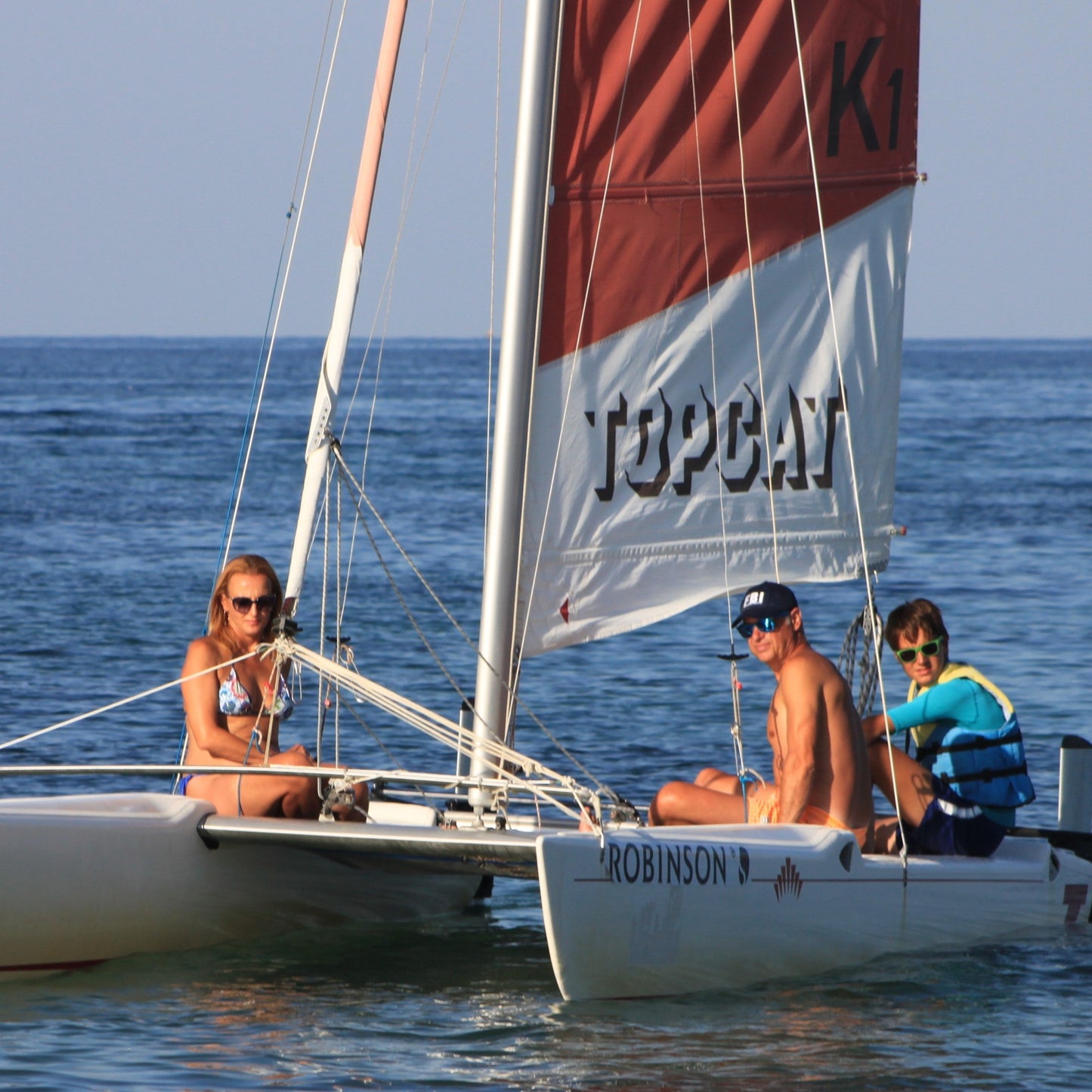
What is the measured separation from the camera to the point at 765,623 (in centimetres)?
585

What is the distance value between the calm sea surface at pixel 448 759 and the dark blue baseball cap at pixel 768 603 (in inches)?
45.6

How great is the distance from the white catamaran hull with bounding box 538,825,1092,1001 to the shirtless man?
0.45 ft

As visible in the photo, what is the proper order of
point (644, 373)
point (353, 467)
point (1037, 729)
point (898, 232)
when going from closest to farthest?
1. point (644, 373)
2. point (898, 232)
3. point (1037, 729)
4. point (353, 467)

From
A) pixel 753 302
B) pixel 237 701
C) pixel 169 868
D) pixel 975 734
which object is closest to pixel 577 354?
pixel 753 302

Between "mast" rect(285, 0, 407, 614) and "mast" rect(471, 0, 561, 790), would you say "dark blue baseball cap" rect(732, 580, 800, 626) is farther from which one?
"mast" rect(285, 0, 407, 614)

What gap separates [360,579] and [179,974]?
12.7 metres

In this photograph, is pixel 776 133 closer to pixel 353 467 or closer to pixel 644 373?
pixel 644 373

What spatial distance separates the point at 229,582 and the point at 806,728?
1.92 metres

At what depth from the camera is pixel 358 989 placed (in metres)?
6.10

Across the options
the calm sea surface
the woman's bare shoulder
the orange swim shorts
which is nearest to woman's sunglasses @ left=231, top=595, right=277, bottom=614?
the woman's bare shoulder

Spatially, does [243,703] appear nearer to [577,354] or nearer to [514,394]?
[514,394]

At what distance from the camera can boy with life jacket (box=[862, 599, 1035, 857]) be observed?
21.0 ft

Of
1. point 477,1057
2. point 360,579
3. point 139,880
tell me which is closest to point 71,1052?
point 139,880

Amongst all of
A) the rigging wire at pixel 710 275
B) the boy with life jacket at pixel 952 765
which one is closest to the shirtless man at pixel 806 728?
the boy with life jacket at pixel 952 765
